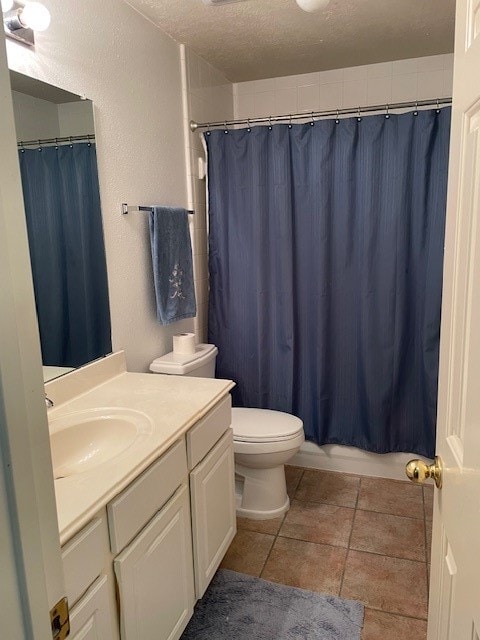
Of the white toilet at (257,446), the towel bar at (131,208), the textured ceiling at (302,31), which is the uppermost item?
the textured ceiling at (302,31)

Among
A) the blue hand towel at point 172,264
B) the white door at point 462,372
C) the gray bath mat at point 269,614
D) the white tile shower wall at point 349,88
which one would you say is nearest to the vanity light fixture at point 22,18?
the blue hand towel at point 172,264

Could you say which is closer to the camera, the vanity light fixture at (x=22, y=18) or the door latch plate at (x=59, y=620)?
the door latch plate at (x=59, y=620)

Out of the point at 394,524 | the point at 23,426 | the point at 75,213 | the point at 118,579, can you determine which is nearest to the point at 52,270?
the point at 75,213

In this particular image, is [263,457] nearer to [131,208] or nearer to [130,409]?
[130,409]

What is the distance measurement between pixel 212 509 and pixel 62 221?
1168mm

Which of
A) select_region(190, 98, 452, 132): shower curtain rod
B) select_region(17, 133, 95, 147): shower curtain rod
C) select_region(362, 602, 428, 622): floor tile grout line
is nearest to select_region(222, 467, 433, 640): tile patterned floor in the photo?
select_region(362, 602, 428, 622): floor tile grout line

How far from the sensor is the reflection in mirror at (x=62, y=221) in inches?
62.1

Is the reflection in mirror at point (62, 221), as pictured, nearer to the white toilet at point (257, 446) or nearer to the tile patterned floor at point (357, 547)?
the white toilet at point (257, 446)

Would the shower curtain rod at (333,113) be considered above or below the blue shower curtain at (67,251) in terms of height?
above

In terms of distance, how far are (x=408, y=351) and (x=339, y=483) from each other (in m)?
0.85

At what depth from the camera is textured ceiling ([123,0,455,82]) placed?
6.71 ft

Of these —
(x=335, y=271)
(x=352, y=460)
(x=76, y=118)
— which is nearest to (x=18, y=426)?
(x=76, y=118)

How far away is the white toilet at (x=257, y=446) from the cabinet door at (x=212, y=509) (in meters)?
0.36

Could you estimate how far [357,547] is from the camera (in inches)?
83.6
